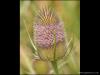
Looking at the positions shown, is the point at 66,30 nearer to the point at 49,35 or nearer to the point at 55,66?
the point at 49,35

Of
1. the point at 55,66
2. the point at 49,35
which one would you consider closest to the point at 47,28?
the point at 49,35

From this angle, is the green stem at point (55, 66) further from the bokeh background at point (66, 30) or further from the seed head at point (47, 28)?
the seed head at point (47, 28)

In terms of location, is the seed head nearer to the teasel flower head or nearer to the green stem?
the teasel flower head

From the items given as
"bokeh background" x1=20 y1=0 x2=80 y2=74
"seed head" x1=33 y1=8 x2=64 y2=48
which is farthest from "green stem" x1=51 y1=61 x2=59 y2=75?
"seed head" x1=33 y1=8 x2=64 y2=48

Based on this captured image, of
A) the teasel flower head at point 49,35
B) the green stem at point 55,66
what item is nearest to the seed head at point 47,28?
the teasel flower head at point 49,35

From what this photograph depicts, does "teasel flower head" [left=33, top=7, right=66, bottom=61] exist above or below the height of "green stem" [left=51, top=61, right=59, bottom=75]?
above
